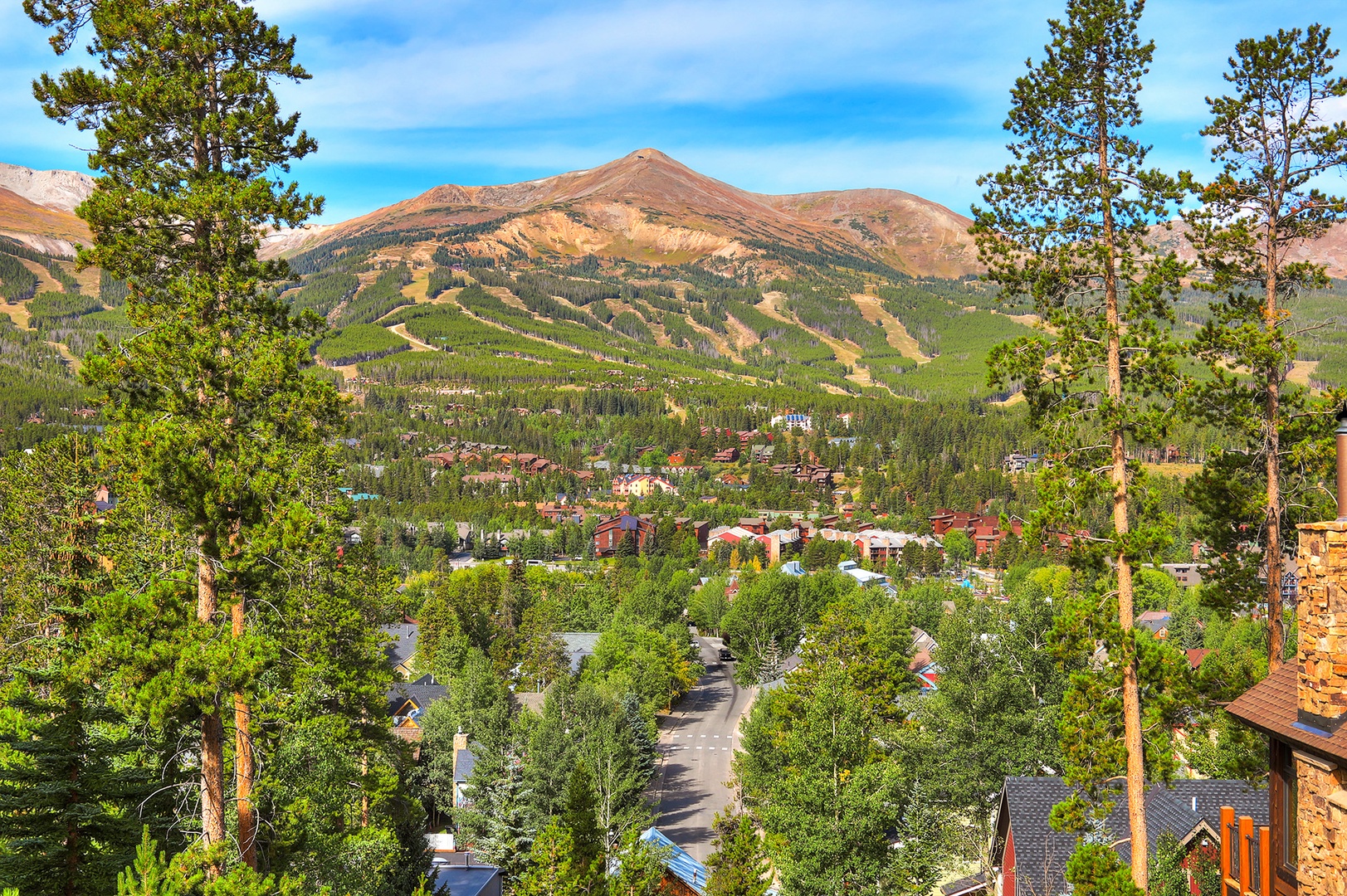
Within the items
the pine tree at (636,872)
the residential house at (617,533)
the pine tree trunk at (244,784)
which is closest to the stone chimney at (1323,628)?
the pine tree trunk at (244,784)

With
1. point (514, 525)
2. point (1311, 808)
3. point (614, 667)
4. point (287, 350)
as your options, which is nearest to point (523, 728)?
point (614, 667)

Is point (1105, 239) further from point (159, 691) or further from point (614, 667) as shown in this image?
point (614, 667)

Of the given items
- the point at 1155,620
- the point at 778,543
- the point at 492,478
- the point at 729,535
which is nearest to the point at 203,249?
the point at 1155,620

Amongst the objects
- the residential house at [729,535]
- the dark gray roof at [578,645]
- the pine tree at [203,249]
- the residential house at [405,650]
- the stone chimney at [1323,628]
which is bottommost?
the residential house at [729,535]

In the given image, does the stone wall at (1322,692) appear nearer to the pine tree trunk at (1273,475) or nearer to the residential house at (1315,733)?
the residential house at (1315,733)

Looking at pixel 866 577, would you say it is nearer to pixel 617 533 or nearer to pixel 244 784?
pixel 617 533

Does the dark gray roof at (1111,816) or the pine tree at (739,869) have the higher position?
the dark gray roof at (1111,816)
